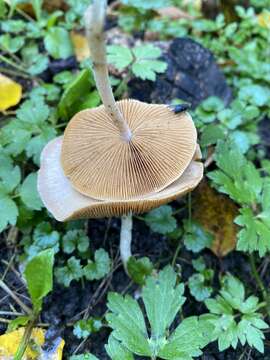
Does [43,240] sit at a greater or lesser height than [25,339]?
greater

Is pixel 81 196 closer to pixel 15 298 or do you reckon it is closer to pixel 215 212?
pixel 15 298

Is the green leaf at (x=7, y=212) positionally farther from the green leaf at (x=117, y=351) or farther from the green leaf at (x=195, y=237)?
the green leaf at (x=195, y=237)

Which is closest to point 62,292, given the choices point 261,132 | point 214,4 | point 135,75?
point 135,75

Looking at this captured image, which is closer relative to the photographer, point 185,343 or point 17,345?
point 185,343

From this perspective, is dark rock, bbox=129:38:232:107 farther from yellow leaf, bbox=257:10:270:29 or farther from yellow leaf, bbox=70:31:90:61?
yellow leaf, bbox=257:10:270:29

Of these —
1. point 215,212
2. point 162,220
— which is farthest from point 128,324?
point 215,212

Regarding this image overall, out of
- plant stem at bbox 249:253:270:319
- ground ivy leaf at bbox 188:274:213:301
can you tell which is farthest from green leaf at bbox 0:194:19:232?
plant stem at bbox 249:253:270:319
